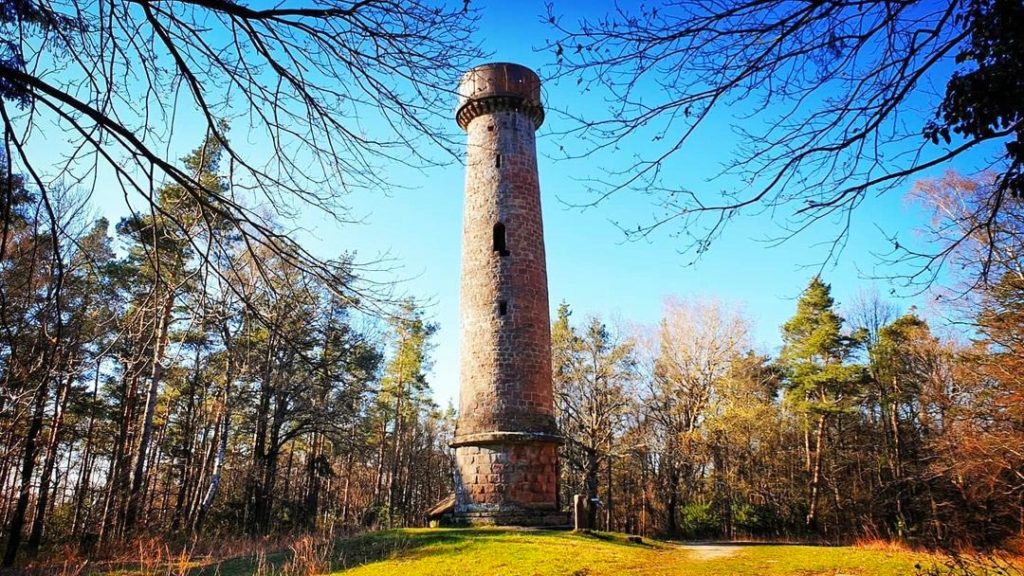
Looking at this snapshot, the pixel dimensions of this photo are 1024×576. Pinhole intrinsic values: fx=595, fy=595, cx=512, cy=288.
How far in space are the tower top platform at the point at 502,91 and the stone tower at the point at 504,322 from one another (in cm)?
3

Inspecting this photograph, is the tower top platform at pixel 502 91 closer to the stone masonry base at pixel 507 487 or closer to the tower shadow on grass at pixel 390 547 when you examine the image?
the stone masonry base at pixel 507 487

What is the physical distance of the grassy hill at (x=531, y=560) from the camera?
855cm

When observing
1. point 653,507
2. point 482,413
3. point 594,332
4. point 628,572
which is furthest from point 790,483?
point 628,572

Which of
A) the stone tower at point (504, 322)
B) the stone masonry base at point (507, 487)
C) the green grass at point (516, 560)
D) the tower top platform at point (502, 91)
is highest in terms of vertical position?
the tower top platform at point (502, 91)

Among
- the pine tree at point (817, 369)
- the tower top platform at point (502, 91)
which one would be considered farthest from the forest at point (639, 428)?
the tower top platform at point (502, 91)

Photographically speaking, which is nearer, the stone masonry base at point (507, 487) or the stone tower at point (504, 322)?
the stone masonry base at point (507, 487)

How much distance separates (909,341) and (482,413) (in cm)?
2004

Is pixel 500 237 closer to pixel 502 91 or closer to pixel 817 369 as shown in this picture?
pixel 502 91


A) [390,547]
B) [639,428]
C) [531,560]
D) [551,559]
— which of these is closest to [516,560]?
[531,560]

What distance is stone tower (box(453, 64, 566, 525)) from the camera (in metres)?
13.7

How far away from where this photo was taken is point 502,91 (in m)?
16.3

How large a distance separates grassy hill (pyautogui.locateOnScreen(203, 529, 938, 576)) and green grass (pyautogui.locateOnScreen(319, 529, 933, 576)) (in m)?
0.01

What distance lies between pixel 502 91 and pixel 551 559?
1193cm

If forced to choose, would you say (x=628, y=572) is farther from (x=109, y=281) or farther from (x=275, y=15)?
(x=109, y=281)
